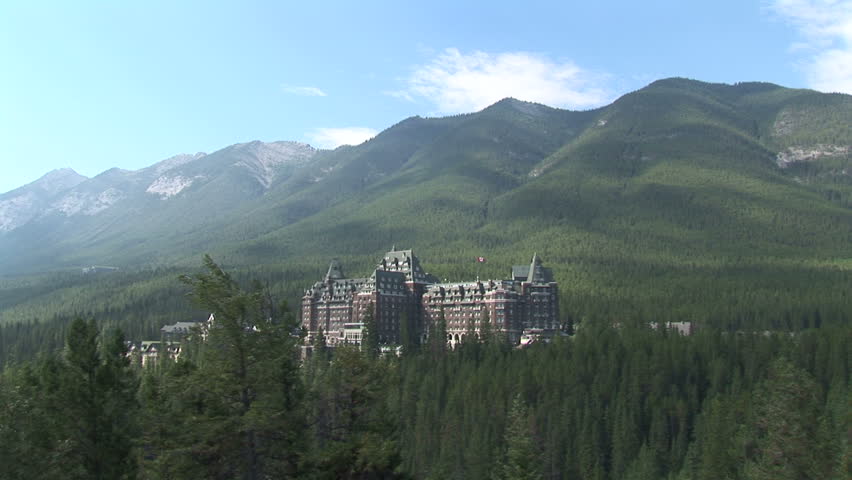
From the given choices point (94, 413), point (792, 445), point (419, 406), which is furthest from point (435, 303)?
point (94, 413)

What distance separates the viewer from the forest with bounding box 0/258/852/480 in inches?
1296

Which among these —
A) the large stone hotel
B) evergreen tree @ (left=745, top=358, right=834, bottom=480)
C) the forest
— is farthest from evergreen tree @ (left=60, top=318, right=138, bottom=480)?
the large stone hotel

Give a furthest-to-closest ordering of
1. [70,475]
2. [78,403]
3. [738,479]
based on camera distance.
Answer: [738,479]
[78,403]
[70,475]

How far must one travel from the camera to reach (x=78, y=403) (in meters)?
38.8

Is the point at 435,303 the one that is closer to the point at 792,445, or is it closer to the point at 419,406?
the point at 419,406

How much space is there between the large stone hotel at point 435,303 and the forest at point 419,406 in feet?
77.3

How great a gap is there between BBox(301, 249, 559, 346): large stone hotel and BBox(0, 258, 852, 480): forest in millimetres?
23573

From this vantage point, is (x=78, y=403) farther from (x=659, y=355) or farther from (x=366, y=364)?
(x=659, y=355)

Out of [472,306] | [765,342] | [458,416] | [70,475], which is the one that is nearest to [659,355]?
[765,342]

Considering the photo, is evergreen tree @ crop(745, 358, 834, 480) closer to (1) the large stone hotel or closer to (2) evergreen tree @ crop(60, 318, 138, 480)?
(2) evergreen tree @ crop(60, 318, 138, 480)

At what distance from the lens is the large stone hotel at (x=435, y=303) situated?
160 metres

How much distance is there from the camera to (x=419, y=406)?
361 ft

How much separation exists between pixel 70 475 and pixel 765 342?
106 metres

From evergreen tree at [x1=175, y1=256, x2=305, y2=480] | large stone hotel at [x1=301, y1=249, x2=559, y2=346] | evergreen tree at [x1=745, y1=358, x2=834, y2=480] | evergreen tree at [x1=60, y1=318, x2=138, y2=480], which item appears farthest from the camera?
large stone hotel at [x1=301, y1=249, x2=559, y2=346]
